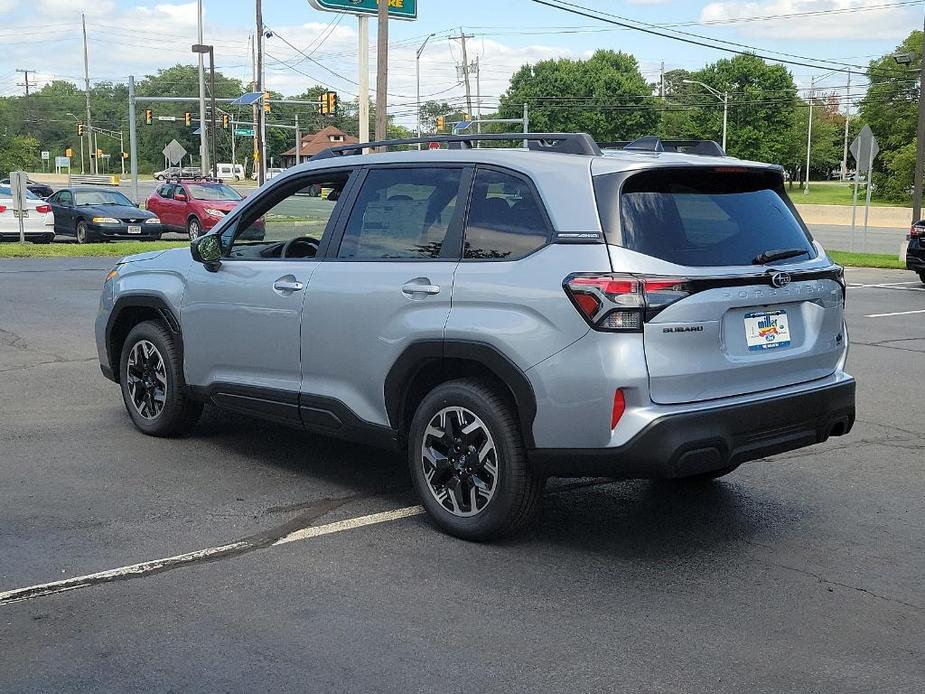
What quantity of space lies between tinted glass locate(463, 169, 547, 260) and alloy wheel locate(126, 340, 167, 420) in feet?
8.84

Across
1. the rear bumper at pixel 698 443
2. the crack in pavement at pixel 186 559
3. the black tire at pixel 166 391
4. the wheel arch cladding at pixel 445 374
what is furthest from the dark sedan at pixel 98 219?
the rear bumper at pixel 698 443

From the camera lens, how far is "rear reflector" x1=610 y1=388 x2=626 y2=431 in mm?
4555

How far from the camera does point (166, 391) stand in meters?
6.96

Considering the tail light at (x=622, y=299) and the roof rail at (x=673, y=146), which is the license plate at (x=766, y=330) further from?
the roof rail at (x=673, y=146)

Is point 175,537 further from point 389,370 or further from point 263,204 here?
point 263,204

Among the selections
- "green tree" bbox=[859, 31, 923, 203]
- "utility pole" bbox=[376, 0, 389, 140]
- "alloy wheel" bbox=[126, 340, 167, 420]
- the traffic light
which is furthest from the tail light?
"green tree" bbox=[859, 31, 923, 203]

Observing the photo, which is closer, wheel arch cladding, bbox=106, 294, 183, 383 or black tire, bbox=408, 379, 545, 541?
black tire, bbox=408, 379, 545, 541

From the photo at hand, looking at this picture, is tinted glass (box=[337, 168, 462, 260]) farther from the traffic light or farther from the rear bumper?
the traffic light

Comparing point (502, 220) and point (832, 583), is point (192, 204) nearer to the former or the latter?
point (502, 220)

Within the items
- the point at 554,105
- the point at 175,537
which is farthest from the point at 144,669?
the point at 554,105

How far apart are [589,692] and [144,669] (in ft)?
4.87

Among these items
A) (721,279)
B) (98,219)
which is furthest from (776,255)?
(98,219)

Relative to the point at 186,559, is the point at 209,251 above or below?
above

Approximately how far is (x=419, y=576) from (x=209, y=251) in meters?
2.69
